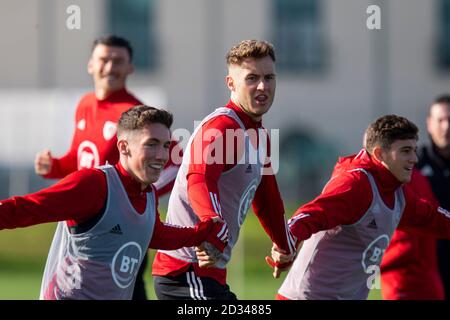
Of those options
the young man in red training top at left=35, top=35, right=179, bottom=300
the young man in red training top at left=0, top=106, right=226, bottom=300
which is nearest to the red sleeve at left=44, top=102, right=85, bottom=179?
the young man in red training top at left=35, top=35, right=179, bottom=300

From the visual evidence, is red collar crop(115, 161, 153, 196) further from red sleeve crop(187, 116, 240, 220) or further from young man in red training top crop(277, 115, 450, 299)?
young man in red training top crop(277, 115, 450, 299)

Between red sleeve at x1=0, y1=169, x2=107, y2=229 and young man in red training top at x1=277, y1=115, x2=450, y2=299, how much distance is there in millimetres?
1508

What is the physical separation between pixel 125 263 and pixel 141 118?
804mm

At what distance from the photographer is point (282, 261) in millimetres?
6258

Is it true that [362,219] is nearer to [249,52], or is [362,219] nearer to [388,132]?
[388,132]

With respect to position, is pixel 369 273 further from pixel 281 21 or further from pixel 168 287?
pixel 281 21

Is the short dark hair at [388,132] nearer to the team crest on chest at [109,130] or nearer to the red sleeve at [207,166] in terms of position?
the red sleeve at [207,166]

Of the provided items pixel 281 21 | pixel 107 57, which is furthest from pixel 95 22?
pixel 107 57

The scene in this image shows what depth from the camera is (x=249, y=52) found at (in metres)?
6.43

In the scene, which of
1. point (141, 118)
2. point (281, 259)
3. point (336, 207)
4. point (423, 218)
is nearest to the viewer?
point (141, 118)

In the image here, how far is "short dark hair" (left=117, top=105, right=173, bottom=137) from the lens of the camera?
19.5 feet

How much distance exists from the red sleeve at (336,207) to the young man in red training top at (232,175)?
158 mm

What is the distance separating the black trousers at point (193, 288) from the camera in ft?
20.7

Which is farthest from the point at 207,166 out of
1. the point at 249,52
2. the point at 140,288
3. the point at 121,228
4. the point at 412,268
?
the point at 412,268
